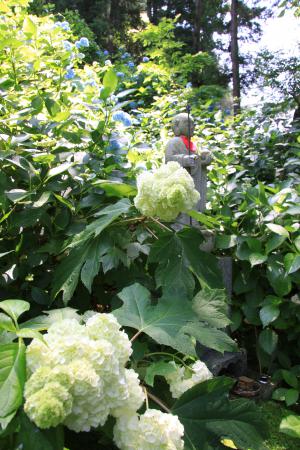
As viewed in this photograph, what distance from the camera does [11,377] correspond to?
0.72 m

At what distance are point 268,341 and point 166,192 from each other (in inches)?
79.6

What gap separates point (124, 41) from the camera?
1432cm

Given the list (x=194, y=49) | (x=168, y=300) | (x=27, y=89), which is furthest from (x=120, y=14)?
(x=168, y=300)

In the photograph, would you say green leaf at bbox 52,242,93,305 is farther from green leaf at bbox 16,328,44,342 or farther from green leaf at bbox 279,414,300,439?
green leaf at bbox 279,414,300,439

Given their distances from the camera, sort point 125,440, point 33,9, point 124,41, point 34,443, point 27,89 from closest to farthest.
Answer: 1. point 34,443
2. point 125,440
3. point 27,89
4. point 33,9
5. point 124,41

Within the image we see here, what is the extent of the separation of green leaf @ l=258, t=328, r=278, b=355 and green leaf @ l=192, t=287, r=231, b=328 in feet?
6.16

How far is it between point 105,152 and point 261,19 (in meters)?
20.3

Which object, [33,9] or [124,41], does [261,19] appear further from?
[33,9]

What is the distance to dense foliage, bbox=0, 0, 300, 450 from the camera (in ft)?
2.46

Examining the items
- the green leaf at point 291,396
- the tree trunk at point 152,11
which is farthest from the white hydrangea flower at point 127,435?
the tree trunk at point 152,11

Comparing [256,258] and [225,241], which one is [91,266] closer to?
[256,258]

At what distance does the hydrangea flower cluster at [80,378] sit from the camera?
676 mm

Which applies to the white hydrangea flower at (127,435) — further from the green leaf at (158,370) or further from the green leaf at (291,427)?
the green leaf at (291,427)

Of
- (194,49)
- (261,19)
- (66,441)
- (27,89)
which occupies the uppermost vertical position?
(261,19)
